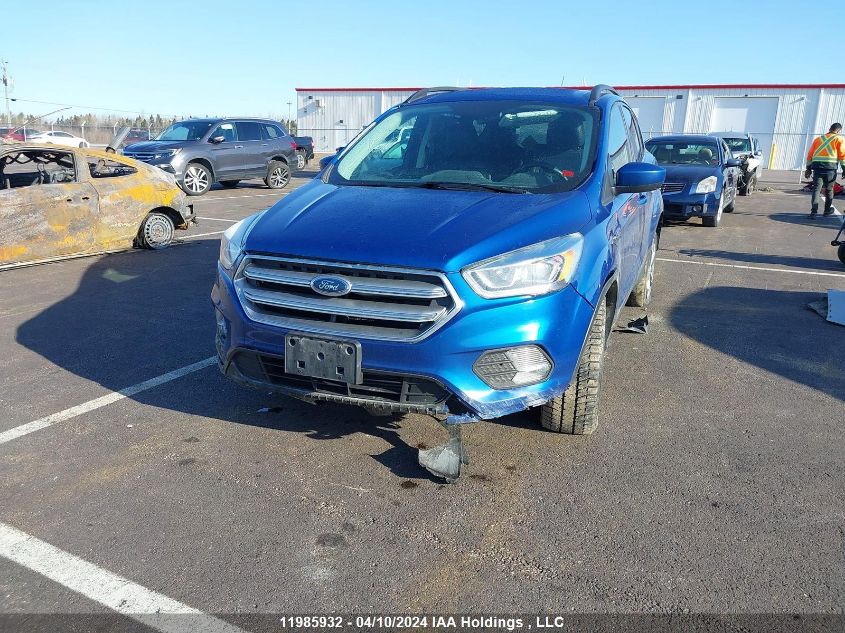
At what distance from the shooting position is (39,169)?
8352 mm

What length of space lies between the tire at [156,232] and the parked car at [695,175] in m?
8.07

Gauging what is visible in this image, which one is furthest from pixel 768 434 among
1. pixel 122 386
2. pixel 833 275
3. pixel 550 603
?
pixel 833 275

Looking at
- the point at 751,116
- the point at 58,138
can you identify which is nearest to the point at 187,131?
the point at 58,138

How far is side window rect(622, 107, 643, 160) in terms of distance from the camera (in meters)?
5.32

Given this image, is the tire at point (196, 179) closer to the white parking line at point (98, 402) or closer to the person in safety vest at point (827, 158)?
the white parking line at point (98, 402)

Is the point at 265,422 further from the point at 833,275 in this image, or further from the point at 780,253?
the point at 780,253

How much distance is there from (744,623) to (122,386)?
3.85m

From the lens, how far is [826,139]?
44.2 ft

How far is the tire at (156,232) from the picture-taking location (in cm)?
931

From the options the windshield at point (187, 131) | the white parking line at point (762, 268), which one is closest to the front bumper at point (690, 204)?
the white parking line at point (762, 268)

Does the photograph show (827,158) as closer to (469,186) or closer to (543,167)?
(543,167)

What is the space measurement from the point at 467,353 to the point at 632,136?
3.32 m

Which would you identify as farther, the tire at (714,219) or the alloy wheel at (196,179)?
the alloy wheel at (196,179)

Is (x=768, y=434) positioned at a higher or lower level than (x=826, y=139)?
lower
